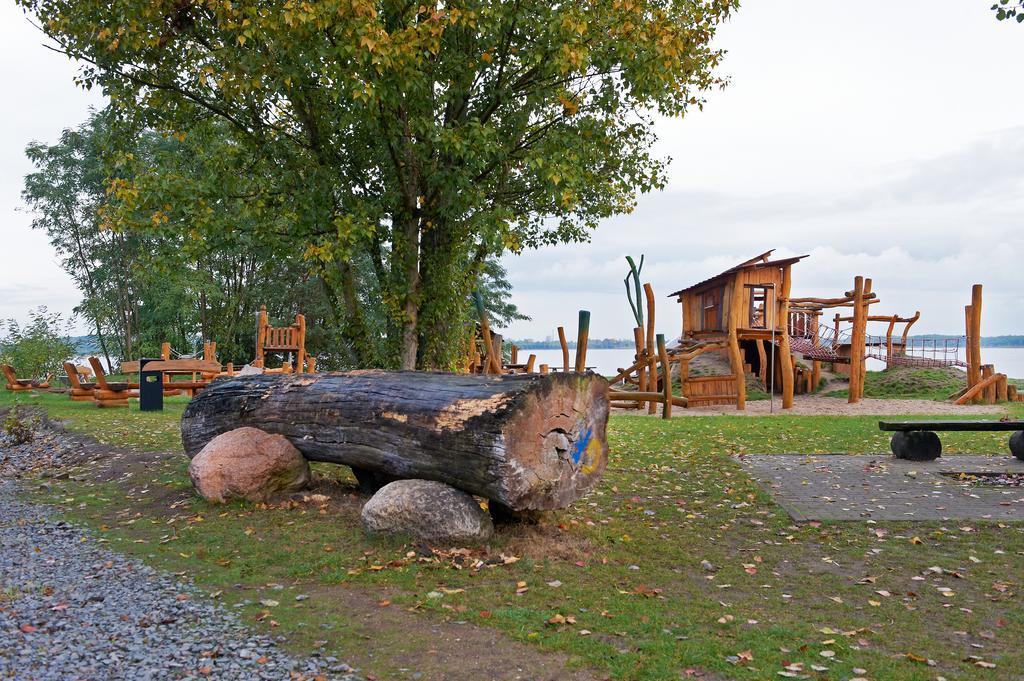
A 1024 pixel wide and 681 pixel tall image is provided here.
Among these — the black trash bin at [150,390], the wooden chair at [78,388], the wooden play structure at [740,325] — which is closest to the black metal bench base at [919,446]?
the wooden play structure at [740,325]

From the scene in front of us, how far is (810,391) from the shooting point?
103 ft

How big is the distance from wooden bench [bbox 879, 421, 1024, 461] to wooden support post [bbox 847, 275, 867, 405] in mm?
14346

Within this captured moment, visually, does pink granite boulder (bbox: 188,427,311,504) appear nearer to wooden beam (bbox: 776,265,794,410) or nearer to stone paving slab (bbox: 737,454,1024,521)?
stone paving slab (bbox: 737,454,1024,521)

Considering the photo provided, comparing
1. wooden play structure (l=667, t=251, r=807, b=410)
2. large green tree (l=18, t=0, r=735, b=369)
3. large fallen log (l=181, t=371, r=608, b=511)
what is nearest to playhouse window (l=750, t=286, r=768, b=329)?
wooden play structure (l=667, t=251, r=807, b=410)

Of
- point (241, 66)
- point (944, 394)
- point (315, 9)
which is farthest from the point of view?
point (944, 394)

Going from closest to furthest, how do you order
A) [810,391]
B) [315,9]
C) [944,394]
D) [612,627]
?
[612,627] < [315,9] < [944,394] < [810,391]

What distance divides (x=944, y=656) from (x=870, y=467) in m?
6.87

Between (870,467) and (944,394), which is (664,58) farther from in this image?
(944,394)

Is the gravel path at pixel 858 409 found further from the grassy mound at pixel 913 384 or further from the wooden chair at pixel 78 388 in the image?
the wooden chair at pixel 78 388

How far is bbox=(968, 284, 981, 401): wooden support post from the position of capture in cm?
2566

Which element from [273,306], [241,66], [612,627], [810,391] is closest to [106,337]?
[273,306]

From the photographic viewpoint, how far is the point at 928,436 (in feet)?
39.1

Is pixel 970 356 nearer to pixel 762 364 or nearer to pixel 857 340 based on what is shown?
pixel 857 340

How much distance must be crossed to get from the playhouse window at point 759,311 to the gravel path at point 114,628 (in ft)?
86.0
